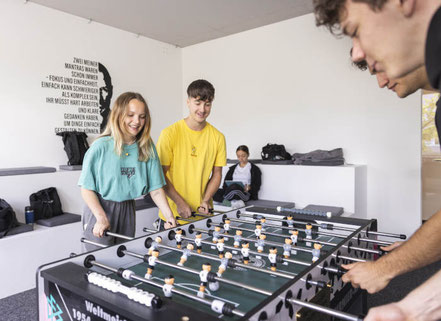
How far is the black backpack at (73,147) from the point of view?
4.11 meters

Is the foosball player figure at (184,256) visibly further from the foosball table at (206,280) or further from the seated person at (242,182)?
the seated person at (242,182)

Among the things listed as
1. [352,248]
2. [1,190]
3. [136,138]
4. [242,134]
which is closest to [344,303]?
[352,248]

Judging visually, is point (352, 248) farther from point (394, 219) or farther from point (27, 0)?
point (27, 0)

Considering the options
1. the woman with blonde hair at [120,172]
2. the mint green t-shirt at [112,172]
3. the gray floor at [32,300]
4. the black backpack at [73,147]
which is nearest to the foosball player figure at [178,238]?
the woman with blonde hair at [120,172]

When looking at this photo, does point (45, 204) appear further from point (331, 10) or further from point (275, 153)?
point (331, 10)

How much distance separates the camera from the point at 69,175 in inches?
150

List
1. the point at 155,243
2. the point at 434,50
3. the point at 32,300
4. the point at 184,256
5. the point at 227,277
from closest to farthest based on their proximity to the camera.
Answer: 1. the point at 434,50
2. the point at 227,277
3. the point at 184,256
4. the point at 155,243
5. the point at 32,300

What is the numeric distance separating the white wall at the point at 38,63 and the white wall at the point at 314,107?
59.8 inches

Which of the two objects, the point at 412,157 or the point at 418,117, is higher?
the point at 418,117

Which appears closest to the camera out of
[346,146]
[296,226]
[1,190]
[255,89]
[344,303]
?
[344,303]

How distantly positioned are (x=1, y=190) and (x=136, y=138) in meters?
2.06

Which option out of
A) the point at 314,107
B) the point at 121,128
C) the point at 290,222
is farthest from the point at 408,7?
the point at 314,107

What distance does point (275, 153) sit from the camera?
4.52 m

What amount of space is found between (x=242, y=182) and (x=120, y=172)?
2.63 metres
